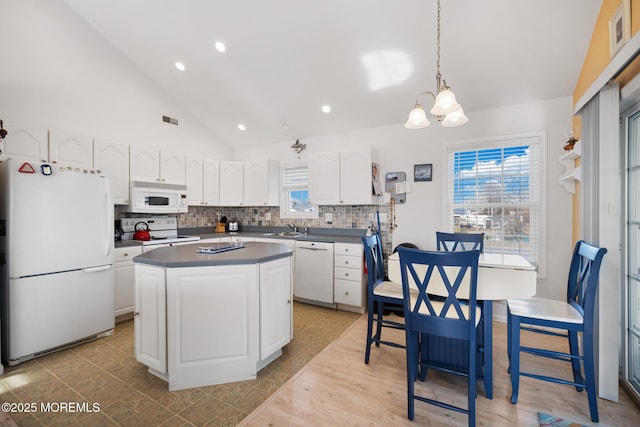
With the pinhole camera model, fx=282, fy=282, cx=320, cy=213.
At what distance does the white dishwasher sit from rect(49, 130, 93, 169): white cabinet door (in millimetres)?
2735

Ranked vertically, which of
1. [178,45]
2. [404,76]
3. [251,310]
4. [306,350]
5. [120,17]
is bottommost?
[306,350]

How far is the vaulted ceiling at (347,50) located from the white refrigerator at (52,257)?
1.90m

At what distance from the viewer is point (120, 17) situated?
329 cm

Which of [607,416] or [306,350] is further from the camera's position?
[306,350]

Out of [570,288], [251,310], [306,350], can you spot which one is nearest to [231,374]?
[251,310]

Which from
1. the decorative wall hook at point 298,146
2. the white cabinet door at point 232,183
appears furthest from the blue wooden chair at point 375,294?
the white cabinet door at point 232,183

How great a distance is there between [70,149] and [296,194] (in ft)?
9.60

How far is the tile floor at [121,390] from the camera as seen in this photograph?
5.74 feet

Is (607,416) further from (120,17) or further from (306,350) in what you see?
(120,17)

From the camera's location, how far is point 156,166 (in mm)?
3971

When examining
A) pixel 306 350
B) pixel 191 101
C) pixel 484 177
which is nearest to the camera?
pixel 306 350

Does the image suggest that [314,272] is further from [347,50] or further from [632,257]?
[632,257]

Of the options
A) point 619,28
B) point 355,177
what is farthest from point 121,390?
point 619,28

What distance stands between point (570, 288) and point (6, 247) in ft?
15.1
